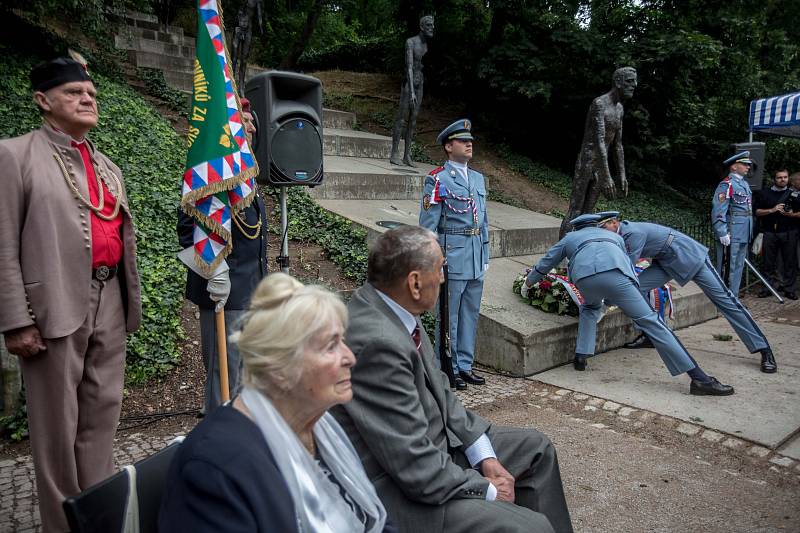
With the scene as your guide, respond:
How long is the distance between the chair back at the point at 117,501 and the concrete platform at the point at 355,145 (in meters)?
10.0

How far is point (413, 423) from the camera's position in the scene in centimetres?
212

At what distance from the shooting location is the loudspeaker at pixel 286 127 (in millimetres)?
4168

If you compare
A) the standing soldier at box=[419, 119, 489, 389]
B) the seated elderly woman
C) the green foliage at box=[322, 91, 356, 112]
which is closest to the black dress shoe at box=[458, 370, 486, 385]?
the standing soldier at box=[419, 119, 489, 389]

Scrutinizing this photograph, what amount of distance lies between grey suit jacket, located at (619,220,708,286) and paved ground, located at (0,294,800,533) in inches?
37.1

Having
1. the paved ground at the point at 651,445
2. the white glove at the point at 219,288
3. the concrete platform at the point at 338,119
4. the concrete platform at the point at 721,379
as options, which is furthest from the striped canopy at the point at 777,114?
the white glove at the point at 219,288

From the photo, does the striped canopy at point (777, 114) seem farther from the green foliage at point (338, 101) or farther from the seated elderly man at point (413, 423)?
the seated elderly man at point (413, 423)

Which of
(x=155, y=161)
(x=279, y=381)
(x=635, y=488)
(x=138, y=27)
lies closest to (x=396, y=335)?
(x=279, y=381)

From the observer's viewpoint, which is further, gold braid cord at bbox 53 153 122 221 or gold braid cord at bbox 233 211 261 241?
gold braid cord at bbox 233 211 261 241

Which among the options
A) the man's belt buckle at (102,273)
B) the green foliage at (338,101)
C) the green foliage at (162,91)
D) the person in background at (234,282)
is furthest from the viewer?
the green foliage at (338,101)

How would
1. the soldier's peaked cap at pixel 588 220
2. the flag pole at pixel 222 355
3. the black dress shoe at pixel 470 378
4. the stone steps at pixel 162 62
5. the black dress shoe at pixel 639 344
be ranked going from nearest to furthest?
1. the flag pole at pixel 222 355
2. the black dress shoe at pixel 470 378
3. the soldier's peaked cap at pixel 588 220
4. the black dress shoe at pixel 639 344
5. the stone steps at pixel 162 62

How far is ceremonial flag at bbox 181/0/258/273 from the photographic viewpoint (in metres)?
3.57

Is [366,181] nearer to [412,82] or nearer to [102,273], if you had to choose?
[412,82]

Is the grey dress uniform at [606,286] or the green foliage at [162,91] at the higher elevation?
the green foliage at [162,91]

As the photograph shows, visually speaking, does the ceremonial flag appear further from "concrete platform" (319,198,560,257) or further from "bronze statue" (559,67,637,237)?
"bronze statue" (559,67,637,237)
